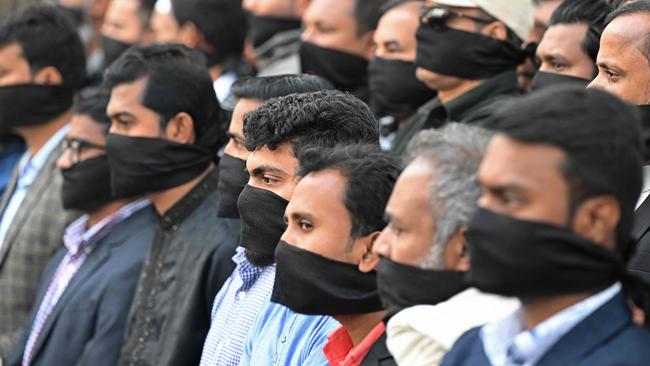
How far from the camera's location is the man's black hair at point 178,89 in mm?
6504

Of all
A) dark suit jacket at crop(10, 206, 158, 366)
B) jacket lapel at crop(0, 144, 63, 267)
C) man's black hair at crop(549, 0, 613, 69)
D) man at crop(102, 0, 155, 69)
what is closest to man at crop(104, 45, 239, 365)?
dark suit jacket at crop(10, 206, 158, 366)

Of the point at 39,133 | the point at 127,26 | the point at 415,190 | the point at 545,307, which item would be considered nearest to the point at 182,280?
the point at 415,190

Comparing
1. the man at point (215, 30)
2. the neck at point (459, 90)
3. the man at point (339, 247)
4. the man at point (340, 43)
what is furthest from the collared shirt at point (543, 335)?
the man at point (215, 30)

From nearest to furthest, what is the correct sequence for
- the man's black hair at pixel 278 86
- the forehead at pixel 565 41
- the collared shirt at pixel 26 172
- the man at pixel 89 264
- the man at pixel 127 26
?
the man's black hair at pixel 278 86 → the forehead at pixel 565 41 → the man at pixel 89 264 → the collared shirt at pixel 26 172 → the man at pixel 127 26

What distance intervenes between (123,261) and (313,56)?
1897 mm

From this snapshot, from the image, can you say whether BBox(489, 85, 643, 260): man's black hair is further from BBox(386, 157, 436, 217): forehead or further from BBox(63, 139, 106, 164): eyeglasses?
BBox(63, 139, 106, 164): eyeglasses

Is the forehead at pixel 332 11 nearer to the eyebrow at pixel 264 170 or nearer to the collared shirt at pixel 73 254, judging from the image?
the collared shirt at pixel 73 254

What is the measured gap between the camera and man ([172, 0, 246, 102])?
28.7ft

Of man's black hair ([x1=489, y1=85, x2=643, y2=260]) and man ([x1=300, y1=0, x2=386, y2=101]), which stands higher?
man's black hair ([x1=489, y1=85, x2=643, y2=260])

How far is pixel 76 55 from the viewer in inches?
341

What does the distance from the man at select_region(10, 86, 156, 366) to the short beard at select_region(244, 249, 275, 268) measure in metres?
1.44

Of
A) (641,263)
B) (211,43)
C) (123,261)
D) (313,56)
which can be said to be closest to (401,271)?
(641,263)

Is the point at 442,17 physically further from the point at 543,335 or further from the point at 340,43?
the point at 543,335

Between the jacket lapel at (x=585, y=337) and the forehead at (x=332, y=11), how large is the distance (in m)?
4.78
